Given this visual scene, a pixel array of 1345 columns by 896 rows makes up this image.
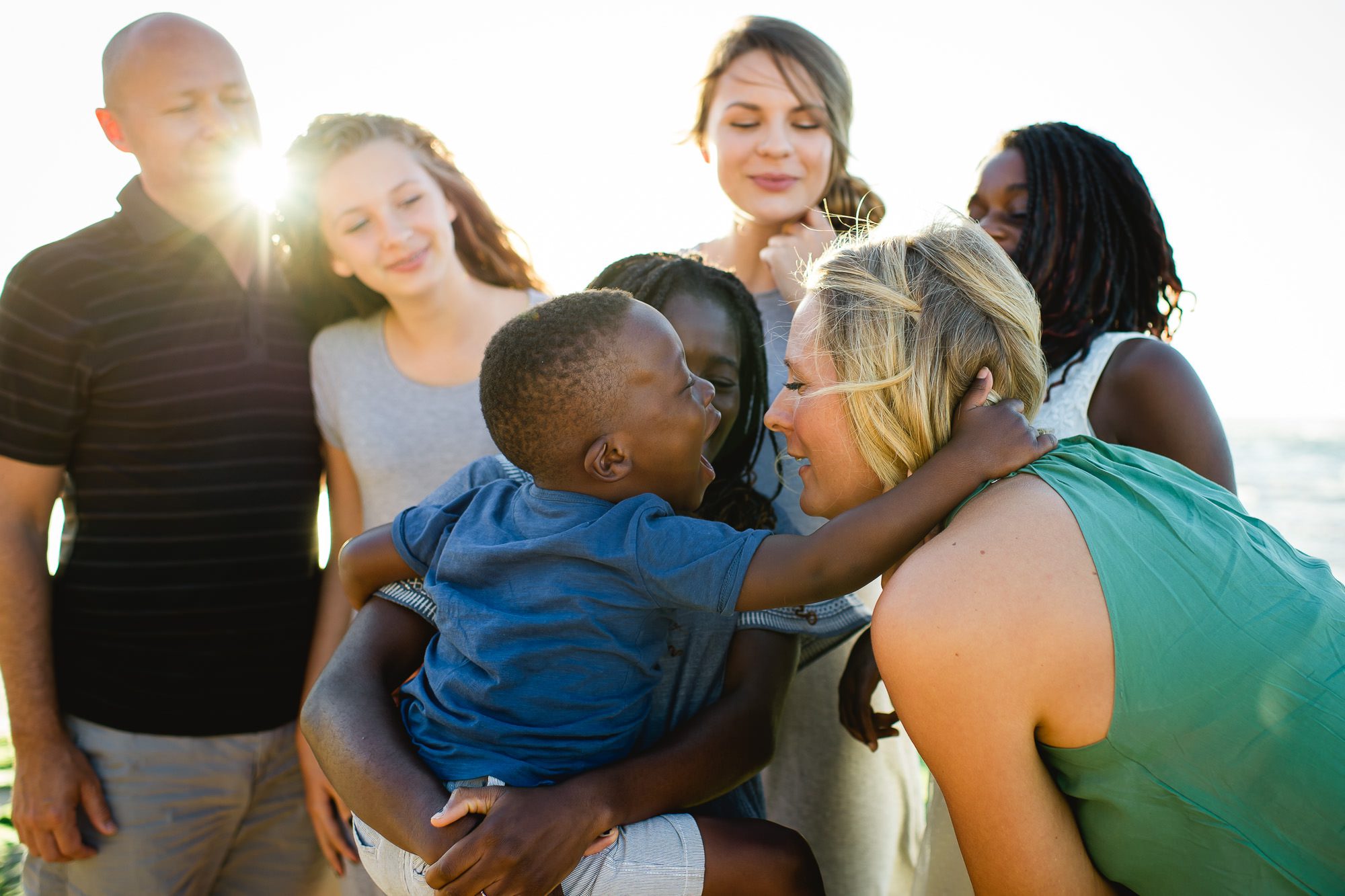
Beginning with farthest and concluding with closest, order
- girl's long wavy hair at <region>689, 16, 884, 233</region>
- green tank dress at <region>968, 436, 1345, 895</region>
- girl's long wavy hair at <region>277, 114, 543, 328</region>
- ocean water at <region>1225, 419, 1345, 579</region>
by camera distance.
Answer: ocean water at <region>1225, 419, 1345, 579</region> < girl's long wavy hair at <region>689, 16, 884, 233</region> < girl's long wavy hair at <region>277, 114, 543, 328</region> < green tank dress at <region>968, 436, 1345, 895</region>

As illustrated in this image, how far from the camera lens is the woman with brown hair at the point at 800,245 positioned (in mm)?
2961

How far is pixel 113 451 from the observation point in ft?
9.67

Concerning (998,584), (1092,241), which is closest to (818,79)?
(1092,241)

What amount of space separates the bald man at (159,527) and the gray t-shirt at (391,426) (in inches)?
3.9

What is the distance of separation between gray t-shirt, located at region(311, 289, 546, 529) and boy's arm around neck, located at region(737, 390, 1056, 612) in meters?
1.52

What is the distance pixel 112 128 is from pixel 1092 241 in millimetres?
3172

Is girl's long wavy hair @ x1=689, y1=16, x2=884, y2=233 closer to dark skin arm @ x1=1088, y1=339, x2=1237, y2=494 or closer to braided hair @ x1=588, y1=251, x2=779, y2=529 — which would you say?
braided hair @ x1=588, y1=251, x2=779, y2=529

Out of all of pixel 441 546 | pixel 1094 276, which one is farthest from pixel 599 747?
pixel 1094 276

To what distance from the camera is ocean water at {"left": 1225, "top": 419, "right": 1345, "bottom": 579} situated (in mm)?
17812

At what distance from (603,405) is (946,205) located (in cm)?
87

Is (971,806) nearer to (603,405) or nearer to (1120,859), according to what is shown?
(1120,859)

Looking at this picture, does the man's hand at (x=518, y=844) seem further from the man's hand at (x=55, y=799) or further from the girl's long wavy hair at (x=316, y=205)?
the girl's long wavy hair at (x=316, y=205)

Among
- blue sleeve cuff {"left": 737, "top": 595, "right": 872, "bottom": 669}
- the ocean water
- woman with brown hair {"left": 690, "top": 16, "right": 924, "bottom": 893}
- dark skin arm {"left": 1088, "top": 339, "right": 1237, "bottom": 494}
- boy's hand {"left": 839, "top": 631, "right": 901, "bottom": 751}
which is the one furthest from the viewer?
the ocean water

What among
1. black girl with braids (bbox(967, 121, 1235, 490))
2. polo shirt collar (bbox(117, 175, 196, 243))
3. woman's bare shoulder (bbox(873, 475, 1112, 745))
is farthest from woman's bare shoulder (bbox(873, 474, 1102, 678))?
polo shirt collar (bbox(117, 175, 196, 243))
